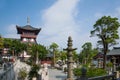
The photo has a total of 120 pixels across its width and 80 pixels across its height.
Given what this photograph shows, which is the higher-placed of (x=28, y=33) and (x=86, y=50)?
(x=28, y=33)

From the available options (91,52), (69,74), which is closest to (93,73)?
(69,74)

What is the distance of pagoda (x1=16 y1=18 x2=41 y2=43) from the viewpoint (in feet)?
188

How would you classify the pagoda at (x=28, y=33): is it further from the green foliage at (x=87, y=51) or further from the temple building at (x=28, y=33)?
the green foliage at (x=87, y=51)

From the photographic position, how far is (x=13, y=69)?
1033 inches

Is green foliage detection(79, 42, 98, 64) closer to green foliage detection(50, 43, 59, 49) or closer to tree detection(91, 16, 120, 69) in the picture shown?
green foliage detection(50, 43, 59, 49)

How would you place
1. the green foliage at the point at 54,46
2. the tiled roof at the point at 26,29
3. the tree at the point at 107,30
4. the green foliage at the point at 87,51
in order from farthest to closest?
1. the tiled roof at the point at 26,29
2. the green foliage at the point at 54,46
3. the green foliage at the point at 87,51
4. the tree at the point at 107,30

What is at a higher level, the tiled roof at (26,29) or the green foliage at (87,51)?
the tiled roof at (26,29)

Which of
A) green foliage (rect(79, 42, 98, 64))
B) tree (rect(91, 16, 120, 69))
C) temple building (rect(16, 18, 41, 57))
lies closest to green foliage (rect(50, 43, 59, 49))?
green foliage (rect(79, 42, 98, 64))

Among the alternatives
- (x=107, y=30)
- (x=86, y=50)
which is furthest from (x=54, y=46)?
(x=107, y=30)

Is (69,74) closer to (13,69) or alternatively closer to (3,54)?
(13,69)

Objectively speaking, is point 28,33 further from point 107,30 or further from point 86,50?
point 107,30

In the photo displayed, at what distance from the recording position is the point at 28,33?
58.2 metres

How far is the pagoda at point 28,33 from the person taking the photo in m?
57.3

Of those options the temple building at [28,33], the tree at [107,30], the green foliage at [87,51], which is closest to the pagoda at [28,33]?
the temple building at [28,33]
